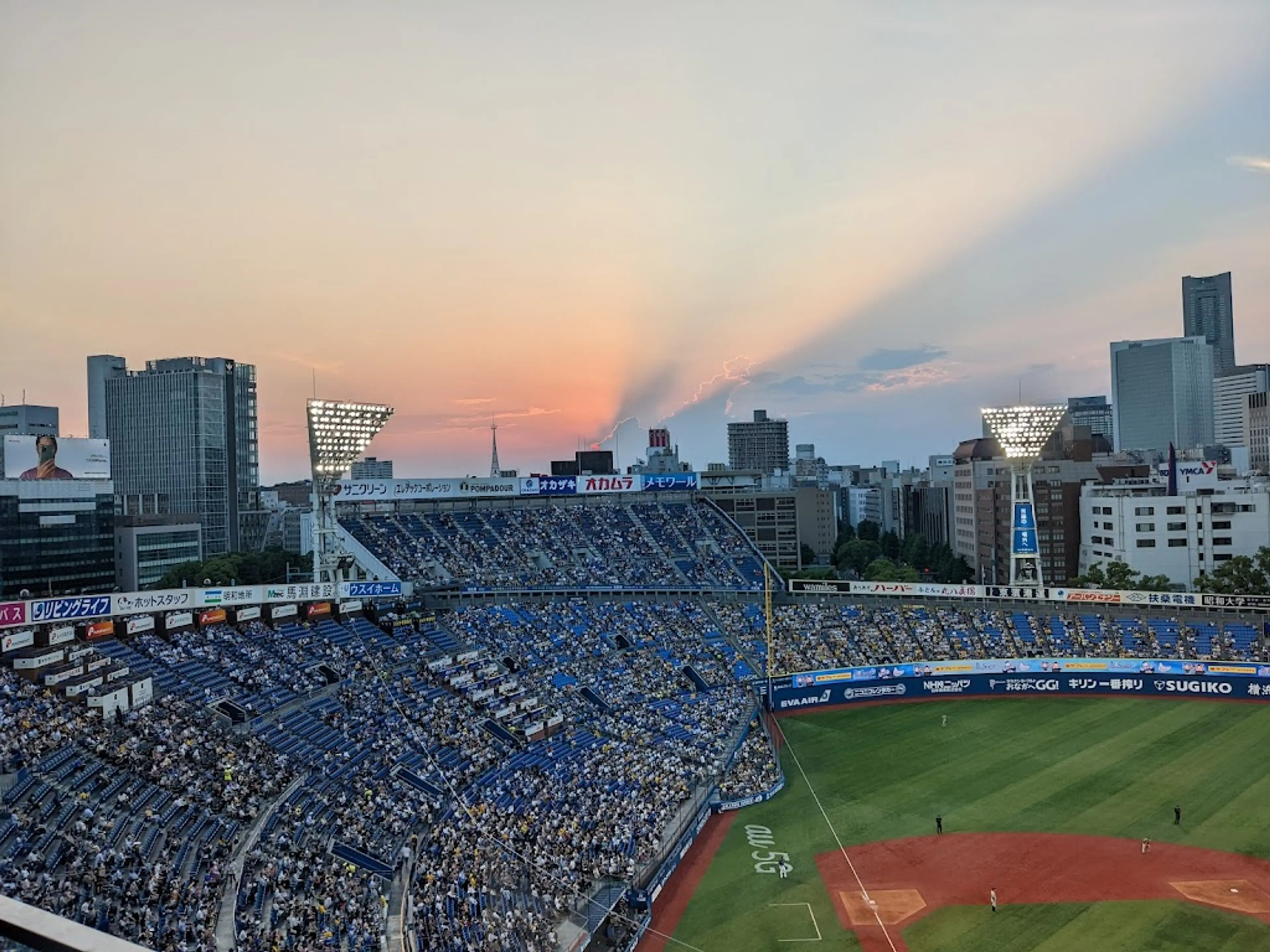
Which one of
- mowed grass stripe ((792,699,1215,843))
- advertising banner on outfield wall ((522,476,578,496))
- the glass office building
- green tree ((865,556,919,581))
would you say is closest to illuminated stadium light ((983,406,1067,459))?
mowed grass stripe ((792,699,1215,843))

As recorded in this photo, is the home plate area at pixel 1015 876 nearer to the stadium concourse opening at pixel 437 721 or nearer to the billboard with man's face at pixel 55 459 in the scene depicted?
the stadium concourse opening at pixel 437 721

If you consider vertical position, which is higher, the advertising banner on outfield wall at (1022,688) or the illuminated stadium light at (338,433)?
the illuminated stadium light at (338,433)

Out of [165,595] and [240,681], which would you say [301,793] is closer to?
[240,681]

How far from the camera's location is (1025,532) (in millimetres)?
65438

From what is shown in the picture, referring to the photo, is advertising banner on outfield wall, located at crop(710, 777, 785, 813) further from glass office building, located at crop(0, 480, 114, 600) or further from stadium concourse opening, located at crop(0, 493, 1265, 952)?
glass office building, located at crop(0, 480, 114, 600)

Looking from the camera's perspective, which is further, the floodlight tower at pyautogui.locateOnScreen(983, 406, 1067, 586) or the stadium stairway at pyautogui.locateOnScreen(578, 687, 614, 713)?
the floodlight tower at pyautogui.locateOnScreen(983, 406, 1067, 586)

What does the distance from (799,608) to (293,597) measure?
108ft

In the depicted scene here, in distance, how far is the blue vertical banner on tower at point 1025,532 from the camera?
65062 mm

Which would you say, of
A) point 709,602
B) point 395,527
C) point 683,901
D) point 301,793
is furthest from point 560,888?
point 395,527

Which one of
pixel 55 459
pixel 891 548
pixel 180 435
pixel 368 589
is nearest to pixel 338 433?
pixel 368 589

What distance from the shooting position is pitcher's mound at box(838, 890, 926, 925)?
1163 inches

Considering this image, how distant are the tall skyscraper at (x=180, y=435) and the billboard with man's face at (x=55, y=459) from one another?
205 feet

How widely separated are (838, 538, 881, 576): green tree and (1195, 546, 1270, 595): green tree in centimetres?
5586

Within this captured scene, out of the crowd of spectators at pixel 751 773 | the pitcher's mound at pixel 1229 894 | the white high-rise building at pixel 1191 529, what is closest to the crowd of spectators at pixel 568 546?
the crowd of spectators at pixel 751 773
